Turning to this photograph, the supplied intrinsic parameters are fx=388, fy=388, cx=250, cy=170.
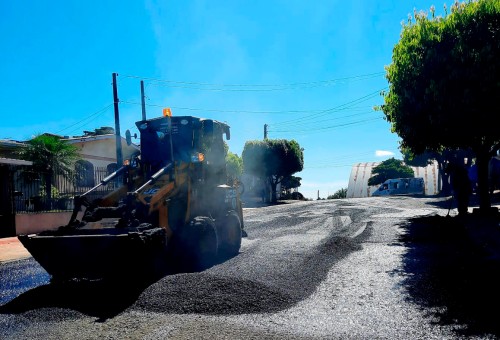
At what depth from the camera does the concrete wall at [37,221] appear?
15266 mm

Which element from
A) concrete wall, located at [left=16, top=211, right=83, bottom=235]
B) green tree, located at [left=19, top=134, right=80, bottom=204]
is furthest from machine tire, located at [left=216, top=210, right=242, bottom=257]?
green tree, located at [left=19, top=134, right=80, bottom=204]

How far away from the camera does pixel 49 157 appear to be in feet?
57.7

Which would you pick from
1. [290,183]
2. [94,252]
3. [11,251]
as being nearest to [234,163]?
[290,183]

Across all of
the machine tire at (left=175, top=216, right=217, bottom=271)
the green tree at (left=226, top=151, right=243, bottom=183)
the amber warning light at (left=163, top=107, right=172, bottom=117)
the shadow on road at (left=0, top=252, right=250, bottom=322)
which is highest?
the green tree at (left=226, top=151, right=243, bottom=183)

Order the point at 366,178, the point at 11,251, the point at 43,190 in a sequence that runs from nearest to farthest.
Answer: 1. the point at 11,251
2. the point at 43,190
3. the point at 366,178

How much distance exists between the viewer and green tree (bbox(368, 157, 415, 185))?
55.1 m

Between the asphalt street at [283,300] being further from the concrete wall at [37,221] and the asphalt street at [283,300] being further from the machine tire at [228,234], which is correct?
the concrete wall at [37,221]

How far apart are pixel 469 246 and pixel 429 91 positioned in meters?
4.66

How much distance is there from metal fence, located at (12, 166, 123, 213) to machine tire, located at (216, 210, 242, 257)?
7.15 metres

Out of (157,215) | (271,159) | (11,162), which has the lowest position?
(157,215)

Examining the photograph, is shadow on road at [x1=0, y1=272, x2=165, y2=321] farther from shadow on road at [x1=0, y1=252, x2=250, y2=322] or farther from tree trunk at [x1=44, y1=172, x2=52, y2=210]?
tree trunk at [x1=44, y1=172, x2=52, y2=210]

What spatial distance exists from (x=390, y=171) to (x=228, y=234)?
50.9 metres

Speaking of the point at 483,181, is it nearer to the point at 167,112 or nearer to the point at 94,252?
the point at 167,112

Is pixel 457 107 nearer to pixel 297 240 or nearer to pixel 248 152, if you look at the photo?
pixel 297 240
